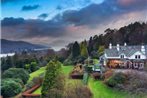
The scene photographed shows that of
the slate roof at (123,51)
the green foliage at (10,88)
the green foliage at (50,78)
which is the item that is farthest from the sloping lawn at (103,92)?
the green foliage at (10,88)

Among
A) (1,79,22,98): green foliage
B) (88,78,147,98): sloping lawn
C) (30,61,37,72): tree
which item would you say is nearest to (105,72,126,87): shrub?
(88,78,147,98): sloping lawn

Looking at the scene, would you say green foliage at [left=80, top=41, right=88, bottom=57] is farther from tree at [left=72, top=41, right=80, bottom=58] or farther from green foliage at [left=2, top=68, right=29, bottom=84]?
green foliage at [left=2, top=68, right=29, bottom=84]

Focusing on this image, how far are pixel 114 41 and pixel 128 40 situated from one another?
56 centimetres

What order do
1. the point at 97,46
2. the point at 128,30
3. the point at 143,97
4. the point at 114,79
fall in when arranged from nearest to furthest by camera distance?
the point at 143,97
the point at 114,79
the point at 128,30
the point at 97,46

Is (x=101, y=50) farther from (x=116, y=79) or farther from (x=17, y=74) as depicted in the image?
(x=17, y=74)

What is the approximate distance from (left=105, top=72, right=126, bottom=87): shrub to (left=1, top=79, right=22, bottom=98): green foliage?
3318mm

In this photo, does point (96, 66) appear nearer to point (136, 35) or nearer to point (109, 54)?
point (109, 54)

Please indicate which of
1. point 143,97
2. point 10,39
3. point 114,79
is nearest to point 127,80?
point 114,79

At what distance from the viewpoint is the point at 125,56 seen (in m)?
11.7

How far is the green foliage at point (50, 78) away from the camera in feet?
28.6

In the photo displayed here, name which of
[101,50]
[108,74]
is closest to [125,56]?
[101,50]

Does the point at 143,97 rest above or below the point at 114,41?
below

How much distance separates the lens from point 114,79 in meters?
9.46

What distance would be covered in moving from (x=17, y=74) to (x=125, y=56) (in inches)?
173
